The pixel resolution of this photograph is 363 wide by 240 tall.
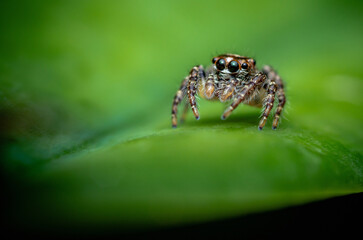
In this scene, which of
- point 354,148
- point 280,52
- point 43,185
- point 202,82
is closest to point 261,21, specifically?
point 280,52

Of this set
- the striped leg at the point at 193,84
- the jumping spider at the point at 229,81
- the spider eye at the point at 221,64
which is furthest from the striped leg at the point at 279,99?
the striped leg at the point at 193,84

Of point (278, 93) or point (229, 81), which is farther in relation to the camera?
point (229, 81)

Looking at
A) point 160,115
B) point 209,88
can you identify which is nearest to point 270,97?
point 209,88

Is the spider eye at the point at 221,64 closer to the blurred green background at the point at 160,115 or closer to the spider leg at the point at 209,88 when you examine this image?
the spider leg at the point at 209,88

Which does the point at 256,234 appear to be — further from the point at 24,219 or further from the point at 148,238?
the point at 24,219

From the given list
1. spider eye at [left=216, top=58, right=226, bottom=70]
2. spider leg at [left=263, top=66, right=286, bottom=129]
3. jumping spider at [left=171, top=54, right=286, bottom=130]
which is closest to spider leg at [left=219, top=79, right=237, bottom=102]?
jumping spider at [left=171, top=54, right=286, bottom=130]

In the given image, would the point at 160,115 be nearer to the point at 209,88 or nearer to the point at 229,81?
the point at 209,88
